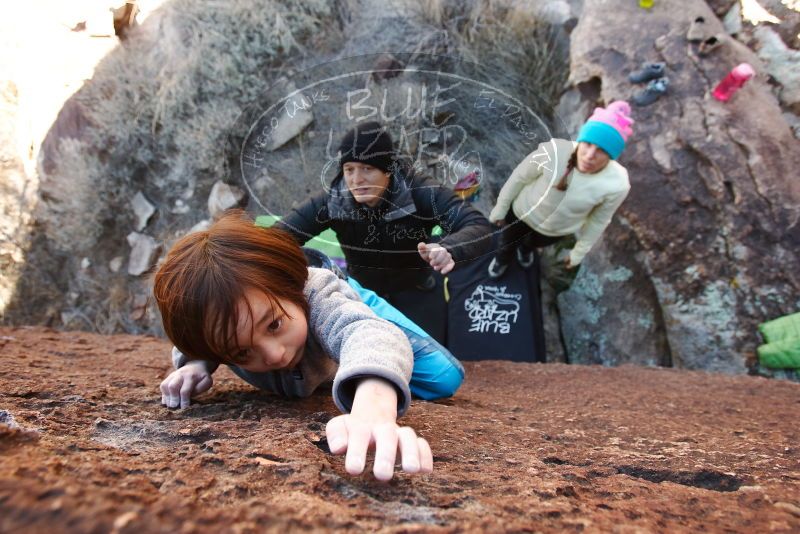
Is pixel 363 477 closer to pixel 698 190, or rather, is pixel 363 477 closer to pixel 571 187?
pixel 571 187

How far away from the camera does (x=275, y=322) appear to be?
40.9 inches

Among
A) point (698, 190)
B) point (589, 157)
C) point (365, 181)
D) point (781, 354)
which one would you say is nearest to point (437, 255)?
point (365, 181)

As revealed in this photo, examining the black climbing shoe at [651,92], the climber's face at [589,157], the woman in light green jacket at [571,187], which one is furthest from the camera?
the black climbing shoe at [651,92]

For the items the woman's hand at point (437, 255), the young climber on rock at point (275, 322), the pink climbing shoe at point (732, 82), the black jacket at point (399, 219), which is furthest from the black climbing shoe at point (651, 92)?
the young climber on rock at point (275, 322)

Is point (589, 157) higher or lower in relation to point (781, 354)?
higher

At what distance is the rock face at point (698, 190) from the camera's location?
2.86 meters

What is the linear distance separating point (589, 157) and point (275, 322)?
160 cm

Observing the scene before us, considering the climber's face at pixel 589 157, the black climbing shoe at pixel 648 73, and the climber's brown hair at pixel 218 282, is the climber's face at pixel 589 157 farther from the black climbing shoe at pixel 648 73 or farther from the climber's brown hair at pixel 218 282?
the climber's brown hair at pixel 218 282

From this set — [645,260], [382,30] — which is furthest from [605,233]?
[382,30]

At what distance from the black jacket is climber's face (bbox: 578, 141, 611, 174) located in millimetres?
682

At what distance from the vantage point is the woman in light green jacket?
65.2 inches

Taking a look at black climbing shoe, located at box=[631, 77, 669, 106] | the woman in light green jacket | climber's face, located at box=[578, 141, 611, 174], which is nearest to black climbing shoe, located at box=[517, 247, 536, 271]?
the woman in light green jacket

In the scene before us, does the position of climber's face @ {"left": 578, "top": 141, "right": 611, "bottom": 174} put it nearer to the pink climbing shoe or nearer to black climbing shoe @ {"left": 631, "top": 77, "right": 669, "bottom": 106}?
black climbing shoe @ {"left": 631, "top": 77, "right": 669, "bottom": 106}

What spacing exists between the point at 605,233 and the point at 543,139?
74.2 inches
